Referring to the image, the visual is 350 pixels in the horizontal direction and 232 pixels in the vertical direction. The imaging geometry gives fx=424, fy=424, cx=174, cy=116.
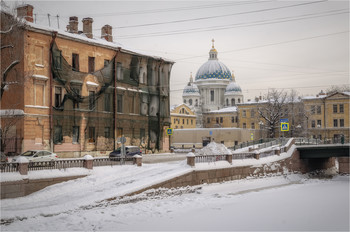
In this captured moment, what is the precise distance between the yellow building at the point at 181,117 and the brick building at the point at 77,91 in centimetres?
4843

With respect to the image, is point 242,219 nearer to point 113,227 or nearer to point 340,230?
point 340,230

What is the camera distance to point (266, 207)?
79.2 feet

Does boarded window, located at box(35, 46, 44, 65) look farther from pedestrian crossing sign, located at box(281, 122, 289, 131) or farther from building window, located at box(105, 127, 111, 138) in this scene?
pedestrian crossing sign, located at box(281, 122, 289, 131)

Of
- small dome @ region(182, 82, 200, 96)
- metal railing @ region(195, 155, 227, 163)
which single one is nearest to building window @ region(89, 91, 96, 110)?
metal railing @ region(195, 155, 227, 163)

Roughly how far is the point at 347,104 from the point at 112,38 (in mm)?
53993

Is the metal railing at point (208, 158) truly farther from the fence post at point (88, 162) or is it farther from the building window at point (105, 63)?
the building window at point (105, 63)

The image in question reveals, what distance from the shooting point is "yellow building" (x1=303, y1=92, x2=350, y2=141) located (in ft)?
273

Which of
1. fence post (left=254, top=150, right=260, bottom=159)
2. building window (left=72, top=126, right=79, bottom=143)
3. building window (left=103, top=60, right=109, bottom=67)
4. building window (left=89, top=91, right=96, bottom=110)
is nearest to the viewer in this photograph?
fence post (left=254, top=150, right=260, bottom=159)

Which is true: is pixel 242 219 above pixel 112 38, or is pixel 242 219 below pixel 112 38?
below

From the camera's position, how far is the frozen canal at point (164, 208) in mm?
19069

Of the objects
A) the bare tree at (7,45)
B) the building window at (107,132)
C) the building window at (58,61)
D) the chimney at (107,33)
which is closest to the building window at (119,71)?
the building window at (107,132)

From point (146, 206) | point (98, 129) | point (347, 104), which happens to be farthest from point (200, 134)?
point (146, 206)

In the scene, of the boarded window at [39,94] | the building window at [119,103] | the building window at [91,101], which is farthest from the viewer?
the building window at [119,103]

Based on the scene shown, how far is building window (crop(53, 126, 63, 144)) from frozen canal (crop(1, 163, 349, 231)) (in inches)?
426
